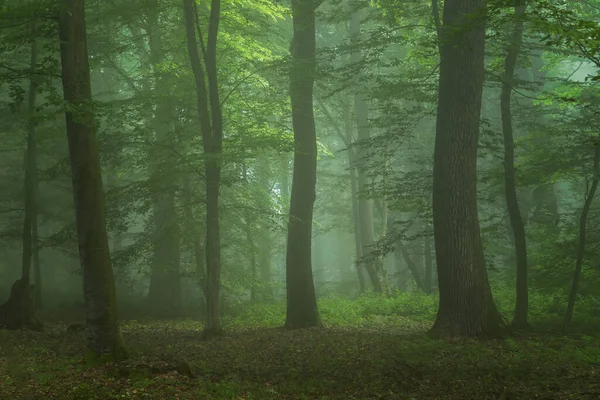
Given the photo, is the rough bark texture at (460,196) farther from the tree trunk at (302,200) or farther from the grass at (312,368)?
the tree trunk at (302,200)

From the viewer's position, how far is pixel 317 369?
1001 cm

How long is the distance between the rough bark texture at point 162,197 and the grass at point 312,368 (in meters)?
4.10

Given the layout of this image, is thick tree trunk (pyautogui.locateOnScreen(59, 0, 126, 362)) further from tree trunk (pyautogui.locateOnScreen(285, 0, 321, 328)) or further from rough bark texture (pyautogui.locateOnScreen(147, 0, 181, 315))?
tree trunk (pyautogui.locateOnScreen(285, 0, 321, 328))

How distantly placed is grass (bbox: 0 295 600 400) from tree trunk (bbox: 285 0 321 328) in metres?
2.01

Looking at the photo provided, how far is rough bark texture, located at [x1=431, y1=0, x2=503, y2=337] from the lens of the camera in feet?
38.4

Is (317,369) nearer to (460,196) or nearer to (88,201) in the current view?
(460,196)

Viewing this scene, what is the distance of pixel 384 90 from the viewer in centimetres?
1492

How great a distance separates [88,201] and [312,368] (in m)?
4.87

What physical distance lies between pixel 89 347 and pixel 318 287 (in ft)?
82.2

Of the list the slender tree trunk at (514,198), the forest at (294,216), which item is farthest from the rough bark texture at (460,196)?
the slender tree trunk at (514,198)

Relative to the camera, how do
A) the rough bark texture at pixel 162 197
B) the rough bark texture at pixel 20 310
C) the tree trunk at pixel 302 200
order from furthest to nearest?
the tree trunk at pixel 302 200 < the rough bark texture at pixel 162 197 < the rough bark texture at pixel 20 310

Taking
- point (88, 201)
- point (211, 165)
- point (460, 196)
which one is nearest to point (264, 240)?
point (211, 165)

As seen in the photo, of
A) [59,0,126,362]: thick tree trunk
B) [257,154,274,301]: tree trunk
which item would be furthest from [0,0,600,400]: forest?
[257,154,274,301]: tree trunk

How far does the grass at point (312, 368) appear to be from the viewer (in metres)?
8.16
